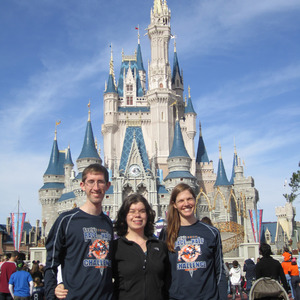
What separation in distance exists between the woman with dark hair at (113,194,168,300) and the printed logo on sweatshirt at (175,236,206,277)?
5.6 inches

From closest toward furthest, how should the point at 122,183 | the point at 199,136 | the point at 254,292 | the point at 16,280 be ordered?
the point at 254,292, the point at 16,280, the point at 122,183, the point at 199,136

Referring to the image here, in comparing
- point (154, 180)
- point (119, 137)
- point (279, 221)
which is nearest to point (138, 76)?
point (119, 137)

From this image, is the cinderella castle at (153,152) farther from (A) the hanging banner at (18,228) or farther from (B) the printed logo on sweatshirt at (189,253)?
(B) the printed logo on sweatshirt at (189,253)

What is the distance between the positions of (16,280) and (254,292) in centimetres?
389

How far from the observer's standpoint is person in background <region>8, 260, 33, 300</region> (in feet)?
23.3

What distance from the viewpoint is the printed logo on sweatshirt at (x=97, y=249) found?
12.9 ft

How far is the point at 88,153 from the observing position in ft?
148

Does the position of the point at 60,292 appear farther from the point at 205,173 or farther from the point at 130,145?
the point at 205,173

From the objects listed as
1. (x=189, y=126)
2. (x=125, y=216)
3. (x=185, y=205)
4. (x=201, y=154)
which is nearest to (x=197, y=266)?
(x=185, y=205)

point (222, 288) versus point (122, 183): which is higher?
point (122, 183)

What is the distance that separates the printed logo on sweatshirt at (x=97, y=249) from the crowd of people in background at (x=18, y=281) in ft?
12.0

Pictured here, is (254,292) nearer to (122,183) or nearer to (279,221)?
(122,183)

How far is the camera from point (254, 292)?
211 inches

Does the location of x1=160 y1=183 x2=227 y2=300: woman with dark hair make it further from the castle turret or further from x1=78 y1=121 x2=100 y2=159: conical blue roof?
the castle turret
